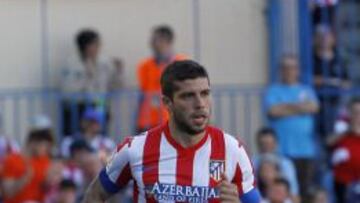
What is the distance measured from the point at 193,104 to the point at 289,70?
7.06m

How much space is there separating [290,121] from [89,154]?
2.35 meters

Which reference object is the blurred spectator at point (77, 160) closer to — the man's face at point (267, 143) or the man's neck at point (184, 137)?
the man's face at point (267, 143)

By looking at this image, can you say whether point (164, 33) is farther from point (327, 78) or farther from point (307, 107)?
point (327, 78)

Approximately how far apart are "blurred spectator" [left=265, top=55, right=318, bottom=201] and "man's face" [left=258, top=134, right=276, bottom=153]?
19.1 inches

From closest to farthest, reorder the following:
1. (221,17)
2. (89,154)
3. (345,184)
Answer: (89,154), (345,184), (221,17)

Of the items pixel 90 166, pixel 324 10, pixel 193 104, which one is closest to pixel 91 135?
pixel 90 166

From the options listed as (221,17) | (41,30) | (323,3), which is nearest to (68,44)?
(41,30)

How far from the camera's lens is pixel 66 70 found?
14.9 metres

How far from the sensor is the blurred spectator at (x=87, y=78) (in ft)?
48.3

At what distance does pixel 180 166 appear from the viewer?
805 cm

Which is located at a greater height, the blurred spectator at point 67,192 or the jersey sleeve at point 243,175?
the jersey sleeve at point 243,175

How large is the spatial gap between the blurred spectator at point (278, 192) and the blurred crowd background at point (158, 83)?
12mm

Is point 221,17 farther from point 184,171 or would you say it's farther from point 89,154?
point 184,171

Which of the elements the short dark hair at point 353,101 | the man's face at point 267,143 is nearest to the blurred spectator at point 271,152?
the man's face at point 267,143
